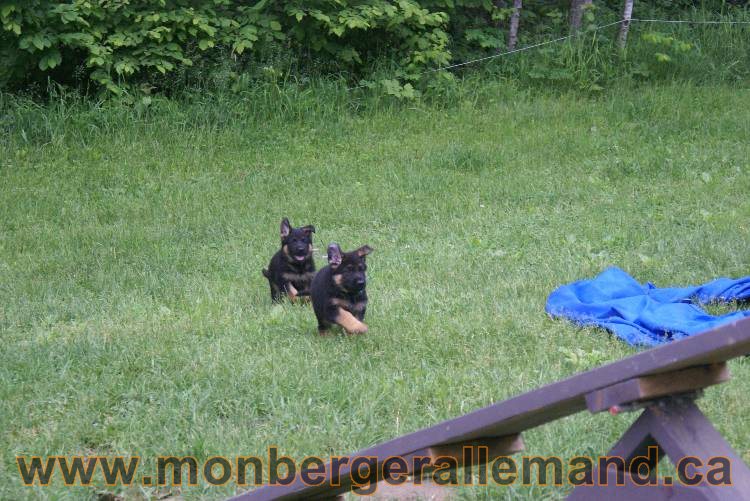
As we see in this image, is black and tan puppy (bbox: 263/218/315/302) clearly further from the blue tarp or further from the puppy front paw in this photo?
the blue tarp

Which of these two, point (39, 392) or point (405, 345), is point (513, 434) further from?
point (39, 392)

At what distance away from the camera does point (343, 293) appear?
21.9ft

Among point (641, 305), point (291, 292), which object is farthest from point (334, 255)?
point (641, 305)

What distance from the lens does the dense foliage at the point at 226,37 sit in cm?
1352

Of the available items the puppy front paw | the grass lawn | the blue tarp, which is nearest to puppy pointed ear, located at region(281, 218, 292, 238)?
→ the grass lawn

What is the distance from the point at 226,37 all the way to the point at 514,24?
16.8 ft

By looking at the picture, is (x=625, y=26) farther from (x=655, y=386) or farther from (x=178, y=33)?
(x=655, y=386)

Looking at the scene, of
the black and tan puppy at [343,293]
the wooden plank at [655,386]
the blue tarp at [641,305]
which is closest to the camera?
the wooden plank at [655,386]

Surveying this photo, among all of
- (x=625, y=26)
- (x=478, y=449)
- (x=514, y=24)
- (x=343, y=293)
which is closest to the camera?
(x=478, y=449)

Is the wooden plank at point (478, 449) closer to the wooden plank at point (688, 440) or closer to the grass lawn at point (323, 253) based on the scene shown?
the wooden plank at point (688, 440)

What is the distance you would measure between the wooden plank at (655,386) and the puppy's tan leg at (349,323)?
3729 mm

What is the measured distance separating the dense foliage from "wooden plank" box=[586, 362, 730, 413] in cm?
1178

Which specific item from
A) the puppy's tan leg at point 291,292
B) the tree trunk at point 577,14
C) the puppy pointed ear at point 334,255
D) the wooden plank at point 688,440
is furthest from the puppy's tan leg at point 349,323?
the tree trunk at point 577,14

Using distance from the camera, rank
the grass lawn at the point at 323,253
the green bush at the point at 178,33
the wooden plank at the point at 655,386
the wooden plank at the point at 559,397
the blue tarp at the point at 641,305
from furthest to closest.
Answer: the green bush at the point at 178,33, the blue tarp at the point at 641,305, the grass lawn at the point at 323,253, the wooden plank at the point at 655,386, the wooden plank at the point at 559,397
